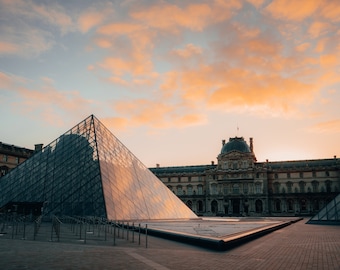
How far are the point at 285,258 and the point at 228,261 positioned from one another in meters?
2.08

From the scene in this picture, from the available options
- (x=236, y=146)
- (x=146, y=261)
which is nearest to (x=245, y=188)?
(x=236, y=146)

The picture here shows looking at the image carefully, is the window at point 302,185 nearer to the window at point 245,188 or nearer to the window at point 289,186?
the window at point 289,186

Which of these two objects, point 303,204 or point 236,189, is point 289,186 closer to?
point 303,204

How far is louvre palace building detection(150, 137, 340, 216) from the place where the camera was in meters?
81.8

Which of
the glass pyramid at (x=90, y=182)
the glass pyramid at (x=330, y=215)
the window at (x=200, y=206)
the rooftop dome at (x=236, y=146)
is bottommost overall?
the window at (x=200, y=206)

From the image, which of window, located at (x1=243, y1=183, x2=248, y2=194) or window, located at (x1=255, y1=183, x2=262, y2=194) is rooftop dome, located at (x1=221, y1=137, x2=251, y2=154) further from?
window, located at (x1=255, y1=183, x2=262, y2=194)

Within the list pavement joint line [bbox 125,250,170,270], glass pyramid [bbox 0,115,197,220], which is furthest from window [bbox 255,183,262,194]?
pavement joint line [bbox 125,250,170,270]

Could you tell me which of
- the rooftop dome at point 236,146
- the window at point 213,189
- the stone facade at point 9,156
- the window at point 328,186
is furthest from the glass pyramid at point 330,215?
the window at point 213,189

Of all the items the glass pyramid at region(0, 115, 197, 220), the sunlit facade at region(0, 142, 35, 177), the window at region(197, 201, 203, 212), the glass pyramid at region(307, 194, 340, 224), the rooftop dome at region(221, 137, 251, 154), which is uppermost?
A: the rooftop dome at region(221, 137, 251, 154)

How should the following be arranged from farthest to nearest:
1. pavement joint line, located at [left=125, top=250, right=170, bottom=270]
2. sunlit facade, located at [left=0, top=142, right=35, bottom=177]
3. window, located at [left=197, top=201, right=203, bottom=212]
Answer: window, located at [left=197, top=201, right=203, bottom=212]
sunlit facade, located at [left=0, top=142, right=35, bottom=177]
pavement joint line, located at [left=125, top=250, right=170, bottom=270]

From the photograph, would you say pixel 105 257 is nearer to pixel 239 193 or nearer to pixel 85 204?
pixel 85 204

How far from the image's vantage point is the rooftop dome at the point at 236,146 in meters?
89.1

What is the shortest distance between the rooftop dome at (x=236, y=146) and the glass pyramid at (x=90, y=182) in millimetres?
54888

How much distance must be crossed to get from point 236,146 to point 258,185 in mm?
12589
